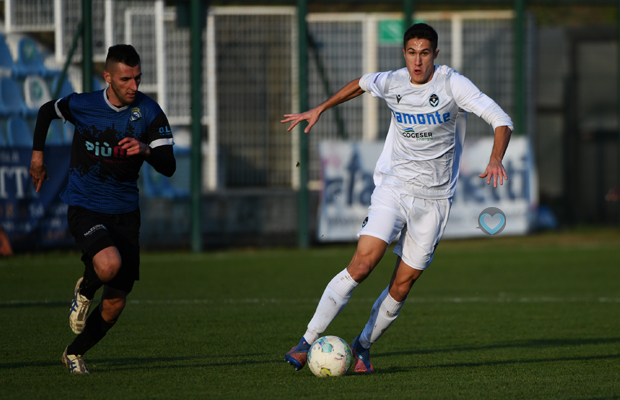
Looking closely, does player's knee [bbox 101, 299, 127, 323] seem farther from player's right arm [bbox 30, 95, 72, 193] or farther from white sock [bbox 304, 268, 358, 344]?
white sock [bbox 304, 268, 358, 344]

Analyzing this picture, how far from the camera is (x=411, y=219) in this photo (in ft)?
18.6

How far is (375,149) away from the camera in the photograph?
14836 millimetres

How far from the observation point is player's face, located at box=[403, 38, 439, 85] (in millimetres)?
5457

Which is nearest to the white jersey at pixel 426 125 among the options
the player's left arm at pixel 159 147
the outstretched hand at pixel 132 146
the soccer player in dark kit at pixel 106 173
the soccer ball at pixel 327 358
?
the soccer ball at pixel 327 358

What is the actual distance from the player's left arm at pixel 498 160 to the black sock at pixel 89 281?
2535mm

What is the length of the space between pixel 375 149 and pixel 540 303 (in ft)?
20.2

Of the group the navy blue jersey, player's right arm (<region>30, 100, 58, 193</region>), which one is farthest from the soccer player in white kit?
player's right arm (<region>30, 100, 58, 193</region>)

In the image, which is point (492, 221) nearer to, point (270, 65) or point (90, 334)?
point (90, 334)

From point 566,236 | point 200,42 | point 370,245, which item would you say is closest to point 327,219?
point 200,42

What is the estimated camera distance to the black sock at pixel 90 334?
5.46 metres

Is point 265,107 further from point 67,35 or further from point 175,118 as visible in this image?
point 67,35

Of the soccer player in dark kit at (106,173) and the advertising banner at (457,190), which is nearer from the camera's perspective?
the soccer player in dark kit at (106,173)

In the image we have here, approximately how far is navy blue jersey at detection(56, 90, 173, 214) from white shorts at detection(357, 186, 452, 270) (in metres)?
1.46

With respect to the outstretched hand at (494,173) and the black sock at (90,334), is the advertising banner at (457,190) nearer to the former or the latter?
the black sock at (90,334)
